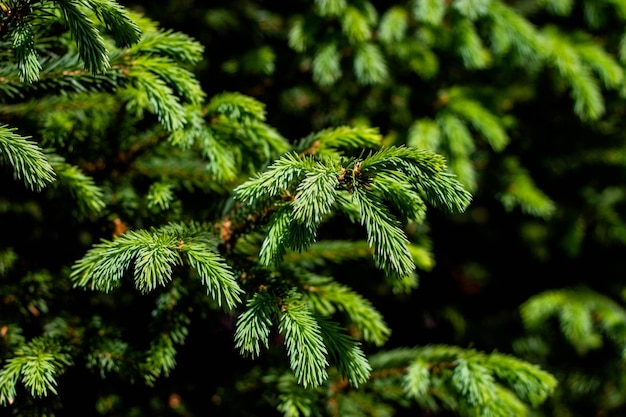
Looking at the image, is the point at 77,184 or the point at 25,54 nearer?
the point at 25,54

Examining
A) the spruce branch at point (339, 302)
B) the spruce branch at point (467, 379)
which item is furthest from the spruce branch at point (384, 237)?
the spruce branch at point (467, 379)

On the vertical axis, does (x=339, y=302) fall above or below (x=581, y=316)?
above

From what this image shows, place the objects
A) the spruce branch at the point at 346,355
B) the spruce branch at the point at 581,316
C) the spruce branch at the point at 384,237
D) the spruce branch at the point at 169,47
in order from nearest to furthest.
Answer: the spruce branch at the point at 384,237 → the spruce branch at the point at 346,355 → the spruce branch at the point at 169,47 → the spruce branch at the point at 581,316

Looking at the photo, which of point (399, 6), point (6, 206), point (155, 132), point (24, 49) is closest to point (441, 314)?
point (399, 6)

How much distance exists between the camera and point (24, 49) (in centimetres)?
95

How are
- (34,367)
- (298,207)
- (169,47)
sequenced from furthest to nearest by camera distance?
1. (169,47)
2. (34,367)
3. (298,207)

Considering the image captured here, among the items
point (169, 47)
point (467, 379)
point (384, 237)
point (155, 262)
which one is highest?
point (169, 47)

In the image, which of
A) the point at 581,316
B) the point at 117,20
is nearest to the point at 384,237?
the point at 117,20

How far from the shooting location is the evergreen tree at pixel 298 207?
3.23 feet

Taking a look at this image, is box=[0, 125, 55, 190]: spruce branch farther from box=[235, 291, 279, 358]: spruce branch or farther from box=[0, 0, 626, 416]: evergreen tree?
box=[235, 291, 279, 358]: spruce branch

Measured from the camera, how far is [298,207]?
89 centimetres

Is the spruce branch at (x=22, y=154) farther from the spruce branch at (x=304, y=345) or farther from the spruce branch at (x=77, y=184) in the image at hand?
the spruce branch at (x=304, y=345)

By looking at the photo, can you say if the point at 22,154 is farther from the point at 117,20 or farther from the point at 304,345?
the point at 304,345

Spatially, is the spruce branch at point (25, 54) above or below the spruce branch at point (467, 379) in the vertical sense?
above
